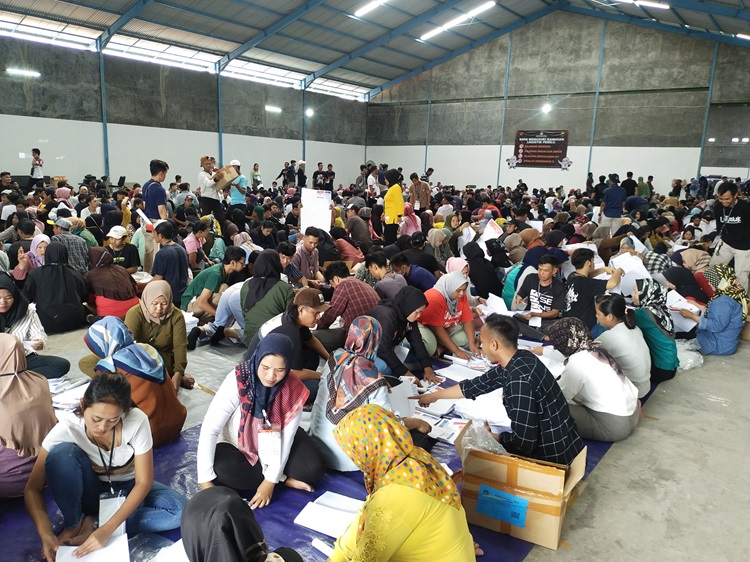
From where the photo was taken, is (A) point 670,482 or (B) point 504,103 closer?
(A) point 670,482

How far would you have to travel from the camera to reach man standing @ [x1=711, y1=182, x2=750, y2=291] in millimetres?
5652

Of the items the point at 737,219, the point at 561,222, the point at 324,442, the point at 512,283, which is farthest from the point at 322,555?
the point at 561,222

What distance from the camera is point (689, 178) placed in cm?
1489

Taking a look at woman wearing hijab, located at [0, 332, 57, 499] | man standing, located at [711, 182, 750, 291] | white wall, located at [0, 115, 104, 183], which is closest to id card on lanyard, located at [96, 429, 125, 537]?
woman wearing hijab, located at [0, 332, 57, 499]

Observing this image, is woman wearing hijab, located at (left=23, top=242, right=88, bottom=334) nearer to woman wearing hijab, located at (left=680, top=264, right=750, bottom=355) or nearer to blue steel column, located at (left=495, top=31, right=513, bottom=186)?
woman wearing hijab, located at (left=680, top=264, right=750, bottom=355)

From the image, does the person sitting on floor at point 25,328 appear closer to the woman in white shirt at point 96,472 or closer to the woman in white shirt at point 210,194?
the woman in white shirt at point 96,472

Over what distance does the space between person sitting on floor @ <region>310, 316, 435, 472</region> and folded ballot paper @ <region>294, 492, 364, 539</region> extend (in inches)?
10.0

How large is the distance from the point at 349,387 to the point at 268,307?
1584mm

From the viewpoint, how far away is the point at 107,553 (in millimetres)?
1958

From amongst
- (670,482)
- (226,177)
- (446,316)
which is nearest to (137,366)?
(446,316)

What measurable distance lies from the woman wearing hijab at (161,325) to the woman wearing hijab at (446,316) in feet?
5.93

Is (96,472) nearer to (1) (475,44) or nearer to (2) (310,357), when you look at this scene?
(2) (310,357)

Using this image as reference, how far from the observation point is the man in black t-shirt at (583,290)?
4484 millimetres

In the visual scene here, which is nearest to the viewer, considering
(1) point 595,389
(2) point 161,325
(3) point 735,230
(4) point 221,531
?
(4) point 221,531
